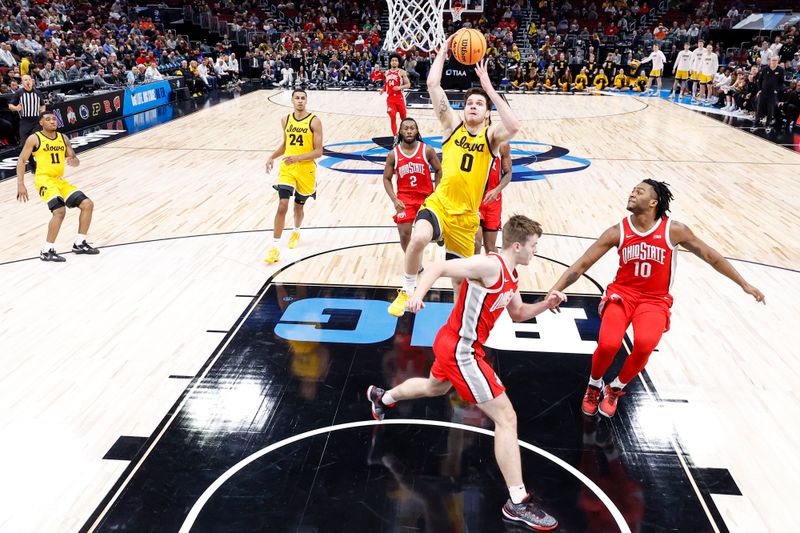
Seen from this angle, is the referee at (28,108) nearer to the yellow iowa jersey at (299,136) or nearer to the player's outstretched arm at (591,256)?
the yellow iowa jersey at (299,136)

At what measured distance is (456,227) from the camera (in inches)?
212

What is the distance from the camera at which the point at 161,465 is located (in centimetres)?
400

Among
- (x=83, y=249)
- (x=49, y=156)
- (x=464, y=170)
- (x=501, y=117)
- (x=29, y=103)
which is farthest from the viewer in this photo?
(x=29, y=103)

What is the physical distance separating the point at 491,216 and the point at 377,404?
268cm

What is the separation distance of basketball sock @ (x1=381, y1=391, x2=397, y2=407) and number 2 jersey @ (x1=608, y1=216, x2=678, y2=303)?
1.79m

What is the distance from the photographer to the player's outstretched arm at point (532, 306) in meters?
3.80

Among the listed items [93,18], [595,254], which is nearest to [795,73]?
[595,254]

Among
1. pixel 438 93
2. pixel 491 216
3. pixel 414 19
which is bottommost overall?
pixel 491 216

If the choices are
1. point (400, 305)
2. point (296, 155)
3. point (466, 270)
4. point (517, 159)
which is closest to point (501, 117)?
point (466, 270)

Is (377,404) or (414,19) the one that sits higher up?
(414,19)

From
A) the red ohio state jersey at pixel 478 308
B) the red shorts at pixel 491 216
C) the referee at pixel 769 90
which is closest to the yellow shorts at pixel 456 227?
the red shorts at pixel 491 216

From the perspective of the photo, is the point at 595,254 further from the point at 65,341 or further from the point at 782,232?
the point at 782,232

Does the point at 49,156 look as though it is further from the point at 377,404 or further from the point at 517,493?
the point at 517,493

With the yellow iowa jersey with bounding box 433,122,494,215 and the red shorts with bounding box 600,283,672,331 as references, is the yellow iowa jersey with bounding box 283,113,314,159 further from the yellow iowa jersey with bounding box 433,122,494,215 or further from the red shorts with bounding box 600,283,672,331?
the red shorts with bounding box 600,283,672,331
